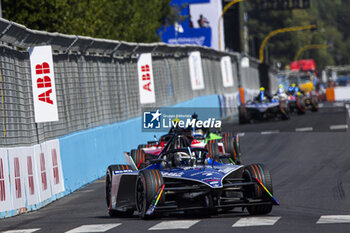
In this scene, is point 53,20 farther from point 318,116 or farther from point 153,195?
point 153,195

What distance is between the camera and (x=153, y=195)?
1121 cm

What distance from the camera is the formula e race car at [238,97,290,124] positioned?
116ft

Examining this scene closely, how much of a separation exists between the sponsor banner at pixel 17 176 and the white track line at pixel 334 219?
16.5 ft

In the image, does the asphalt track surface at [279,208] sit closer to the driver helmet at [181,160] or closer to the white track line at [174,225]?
the white track line at [174,225]

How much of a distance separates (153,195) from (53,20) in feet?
78.1

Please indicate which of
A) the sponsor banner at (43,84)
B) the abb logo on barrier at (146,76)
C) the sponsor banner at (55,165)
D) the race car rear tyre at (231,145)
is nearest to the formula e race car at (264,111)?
the abb logo on barrier at (146,76)

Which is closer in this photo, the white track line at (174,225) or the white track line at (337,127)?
the white track line at (174,225)

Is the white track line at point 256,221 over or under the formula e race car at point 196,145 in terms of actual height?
under

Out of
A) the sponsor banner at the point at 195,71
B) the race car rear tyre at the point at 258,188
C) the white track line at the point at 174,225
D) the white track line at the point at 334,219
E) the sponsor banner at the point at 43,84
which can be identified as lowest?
the white track line at the point at 334,219

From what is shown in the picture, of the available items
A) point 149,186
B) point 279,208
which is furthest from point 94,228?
point 279,208

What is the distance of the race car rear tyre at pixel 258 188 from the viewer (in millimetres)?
11305

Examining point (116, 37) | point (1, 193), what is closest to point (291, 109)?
point (116, 37)

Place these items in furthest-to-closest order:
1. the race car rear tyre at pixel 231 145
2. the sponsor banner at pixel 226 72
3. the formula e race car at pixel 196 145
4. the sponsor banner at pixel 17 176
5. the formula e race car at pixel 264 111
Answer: the sponsor banner at pixel 226 72 < the formula e race car at pixel 264 111 < the race car rear tyre at pixel 231 145 < the formula e race car at pixel 196 145 < the sponsor banner at pixel 17 176

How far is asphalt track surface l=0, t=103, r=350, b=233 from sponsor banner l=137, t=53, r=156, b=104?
9.80 ft
